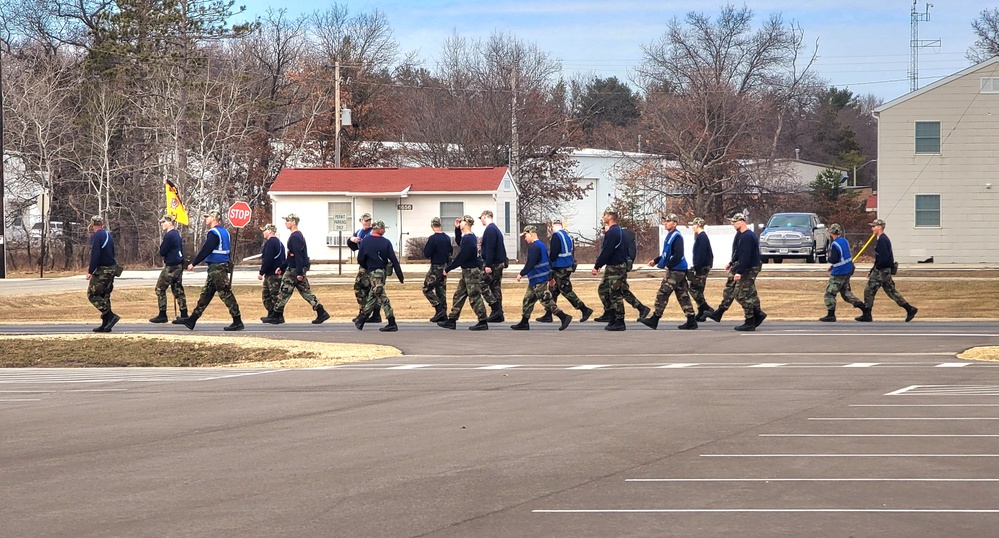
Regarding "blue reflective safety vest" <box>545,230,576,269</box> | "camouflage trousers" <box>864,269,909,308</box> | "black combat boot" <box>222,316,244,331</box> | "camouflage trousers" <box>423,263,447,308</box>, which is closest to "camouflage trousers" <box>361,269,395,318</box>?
"camouflage trousers" <box>423,263,447,308</box>

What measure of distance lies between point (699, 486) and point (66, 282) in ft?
105

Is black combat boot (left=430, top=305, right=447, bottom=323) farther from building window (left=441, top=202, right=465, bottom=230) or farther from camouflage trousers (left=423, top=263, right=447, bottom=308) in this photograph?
building window (left=441, top=202, right=465, bottom=230)

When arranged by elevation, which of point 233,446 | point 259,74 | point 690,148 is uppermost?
point 259,74

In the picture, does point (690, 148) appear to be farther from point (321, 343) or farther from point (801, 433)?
point (801, 433)

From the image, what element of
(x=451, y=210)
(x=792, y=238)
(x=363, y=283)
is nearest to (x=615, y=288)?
(x=363, y=283)

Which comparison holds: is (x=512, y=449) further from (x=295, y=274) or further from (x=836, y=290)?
(x=836, y=290)

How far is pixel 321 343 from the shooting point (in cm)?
1945

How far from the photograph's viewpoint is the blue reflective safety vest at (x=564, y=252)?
2200 centimetres

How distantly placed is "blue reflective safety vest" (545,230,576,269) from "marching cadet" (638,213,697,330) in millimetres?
1474

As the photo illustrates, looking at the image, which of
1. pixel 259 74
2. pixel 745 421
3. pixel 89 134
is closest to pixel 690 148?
pixel 259 74

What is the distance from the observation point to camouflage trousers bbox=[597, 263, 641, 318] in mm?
21453

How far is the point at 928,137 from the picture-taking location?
150 feet

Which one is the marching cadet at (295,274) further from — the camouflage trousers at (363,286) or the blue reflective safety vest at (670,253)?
the blue reflective safety vest at (670,253)

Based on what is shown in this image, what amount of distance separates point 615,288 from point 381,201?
3184cm
